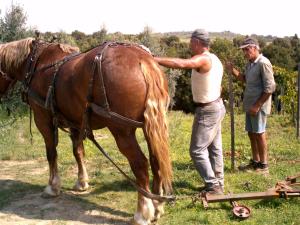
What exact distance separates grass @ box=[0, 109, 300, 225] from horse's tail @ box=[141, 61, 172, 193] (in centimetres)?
76

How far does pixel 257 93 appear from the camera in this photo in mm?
5762

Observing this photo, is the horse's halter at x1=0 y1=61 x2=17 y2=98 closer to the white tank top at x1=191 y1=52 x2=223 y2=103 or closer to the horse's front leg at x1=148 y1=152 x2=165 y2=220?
the horse's front leg at x1=148 y1=152 x2=165 y2=220

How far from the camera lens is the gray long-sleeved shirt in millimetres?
5590

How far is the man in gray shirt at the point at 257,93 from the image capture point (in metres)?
5.62

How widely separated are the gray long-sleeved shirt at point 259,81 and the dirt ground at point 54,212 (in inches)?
102

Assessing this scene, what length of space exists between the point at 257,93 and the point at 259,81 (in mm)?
179

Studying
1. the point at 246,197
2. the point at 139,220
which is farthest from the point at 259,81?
the point at 139,220

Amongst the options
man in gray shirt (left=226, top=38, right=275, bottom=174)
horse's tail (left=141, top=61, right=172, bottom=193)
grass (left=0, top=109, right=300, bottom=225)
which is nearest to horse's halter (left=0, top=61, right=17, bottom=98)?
grass (left=0, top=109, right=300, bottom=225)

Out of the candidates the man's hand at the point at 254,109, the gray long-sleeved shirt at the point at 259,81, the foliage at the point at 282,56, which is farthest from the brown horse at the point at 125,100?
the foliage at the point at 282,56

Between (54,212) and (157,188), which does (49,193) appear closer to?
(54,212)

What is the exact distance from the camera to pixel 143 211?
4.34 m

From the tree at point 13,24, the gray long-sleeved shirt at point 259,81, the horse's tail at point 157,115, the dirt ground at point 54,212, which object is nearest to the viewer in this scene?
the horse's tail at point 157,115

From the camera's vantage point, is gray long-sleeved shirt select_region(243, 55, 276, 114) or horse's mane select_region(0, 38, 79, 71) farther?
horse's mane select_region(0, 38, 79, 71)

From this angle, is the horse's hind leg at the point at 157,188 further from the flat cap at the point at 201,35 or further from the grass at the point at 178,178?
the flat cap at the point at 201,35
